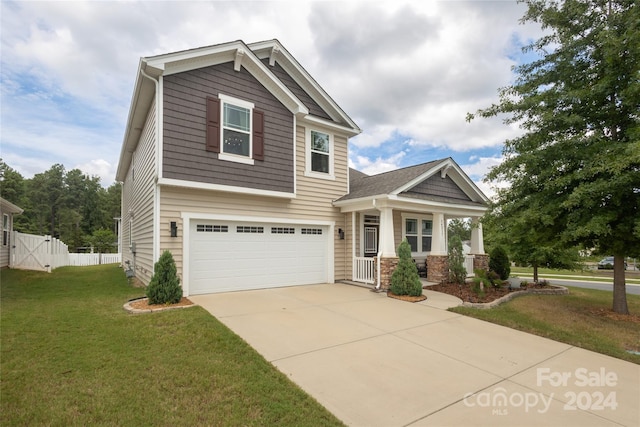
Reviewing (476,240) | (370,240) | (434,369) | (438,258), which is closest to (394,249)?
(370,240)

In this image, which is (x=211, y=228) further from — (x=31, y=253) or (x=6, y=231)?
(x=6, y=231)

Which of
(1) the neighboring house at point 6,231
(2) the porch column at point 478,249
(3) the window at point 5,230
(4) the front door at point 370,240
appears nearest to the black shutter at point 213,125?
(4) the front door at point 370,240

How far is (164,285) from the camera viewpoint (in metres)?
6.83

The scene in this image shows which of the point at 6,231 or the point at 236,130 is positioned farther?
the point at 6,231

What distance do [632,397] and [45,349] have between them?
7.17 meters

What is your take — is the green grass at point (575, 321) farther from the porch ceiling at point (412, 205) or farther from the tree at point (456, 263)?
the porch ceiling at point (412, 205)

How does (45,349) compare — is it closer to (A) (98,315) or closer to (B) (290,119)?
(A) (98,315)

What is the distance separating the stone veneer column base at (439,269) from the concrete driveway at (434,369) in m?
4.54

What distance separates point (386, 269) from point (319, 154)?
4.54 m

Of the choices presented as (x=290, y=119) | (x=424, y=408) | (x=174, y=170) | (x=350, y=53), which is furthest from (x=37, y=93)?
(x=424, y=408)

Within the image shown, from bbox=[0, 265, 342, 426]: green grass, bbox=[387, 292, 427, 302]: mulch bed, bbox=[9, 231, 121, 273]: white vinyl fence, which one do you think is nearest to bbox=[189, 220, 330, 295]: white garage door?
bbox=[0, 265, 342, 426]: green grass

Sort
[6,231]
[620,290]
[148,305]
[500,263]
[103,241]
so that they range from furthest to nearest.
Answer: [103,241], [6,231], [500,263], [620,290], [148,305]

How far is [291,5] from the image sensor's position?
9750 millimetres

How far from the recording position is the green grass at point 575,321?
5333mm
